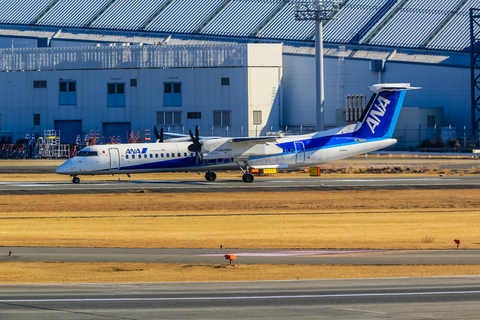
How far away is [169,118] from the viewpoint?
81188mm

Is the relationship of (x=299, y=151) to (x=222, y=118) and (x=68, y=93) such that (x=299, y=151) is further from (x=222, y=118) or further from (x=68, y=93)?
(x=68, y=93)

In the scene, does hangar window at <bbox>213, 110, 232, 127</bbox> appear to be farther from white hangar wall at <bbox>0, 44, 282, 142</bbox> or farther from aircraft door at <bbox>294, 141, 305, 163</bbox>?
aircraft door at <bbox>294, 141, 305, 163</bbox>

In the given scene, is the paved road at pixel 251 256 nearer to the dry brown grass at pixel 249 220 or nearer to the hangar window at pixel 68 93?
the dry brown grass at pixel 249 220

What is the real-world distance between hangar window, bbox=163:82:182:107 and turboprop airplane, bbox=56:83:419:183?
30540mm

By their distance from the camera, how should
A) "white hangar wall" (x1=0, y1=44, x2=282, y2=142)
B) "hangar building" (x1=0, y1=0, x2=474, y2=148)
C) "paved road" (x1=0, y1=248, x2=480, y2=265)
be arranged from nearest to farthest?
1. "paved road" (x1=0, y1=248, x2=480, y2=265)
2. "hangar building" (x1=0, y1=0, x2=474, y2=148)
3. "white hangar wall" (x1=0, y1=44, x2=282, y2=142)

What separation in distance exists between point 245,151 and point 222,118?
1253 inches

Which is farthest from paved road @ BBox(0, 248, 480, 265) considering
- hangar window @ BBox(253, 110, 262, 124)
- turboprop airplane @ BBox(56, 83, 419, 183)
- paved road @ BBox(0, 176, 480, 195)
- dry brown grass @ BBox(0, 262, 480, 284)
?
hangar window @ BBox(253, 110, 262, 124)

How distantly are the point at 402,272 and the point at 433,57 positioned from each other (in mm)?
67845

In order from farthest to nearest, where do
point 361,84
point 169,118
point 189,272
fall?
point 361,84
point 169,118
point 189,272

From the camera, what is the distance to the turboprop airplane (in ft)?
151

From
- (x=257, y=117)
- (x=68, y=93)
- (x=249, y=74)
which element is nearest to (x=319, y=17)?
(x=249, y=74)

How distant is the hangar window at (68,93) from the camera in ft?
273

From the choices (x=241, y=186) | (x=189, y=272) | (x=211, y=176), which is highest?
(x=211, y=176)

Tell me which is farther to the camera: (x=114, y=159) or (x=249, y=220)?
(x=114, y=159)
